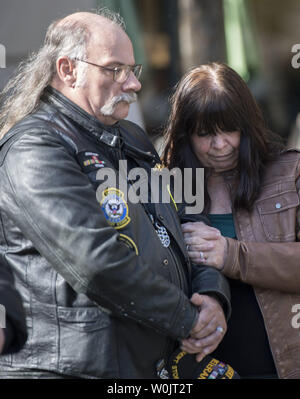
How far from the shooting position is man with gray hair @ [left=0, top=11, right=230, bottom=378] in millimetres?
1811

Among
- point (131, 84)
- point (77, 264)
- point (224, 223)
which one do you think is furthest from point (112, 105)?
point (224, 223)

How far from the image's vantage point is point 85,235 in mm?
1789

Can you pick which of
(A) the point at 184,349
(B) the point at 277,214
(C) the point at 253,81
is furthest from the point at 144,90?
(A) the point at 184,349

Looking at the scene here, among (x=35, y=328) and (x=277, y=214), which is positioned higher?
(x=277, y=214)

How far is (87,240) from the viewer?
1788 millimetres

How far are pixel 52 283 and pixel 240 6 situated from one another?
4.11 meters

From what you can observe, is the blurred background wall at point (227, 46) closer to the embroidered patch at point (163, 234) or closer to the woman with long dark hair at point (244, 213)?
the woman with long dark hair at point (244, 213)

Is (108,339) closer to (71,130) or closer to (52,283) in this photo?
(52,283)

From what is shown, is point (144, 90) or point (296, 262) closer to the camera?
point (296, 262)

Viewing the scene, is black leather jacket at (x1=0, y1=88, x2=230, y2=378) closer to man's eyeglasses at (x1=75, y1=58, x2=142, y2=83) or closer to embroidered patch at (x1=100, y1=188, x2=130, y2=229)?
embroidered patch at (x1=100, y1=188, x2=130, y2=229)

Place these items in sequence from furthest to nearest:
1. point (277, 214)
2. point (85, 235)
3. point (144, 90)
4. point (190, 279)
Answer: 1. point (144, 90)
2. point (277, 214)
3. point (190, 279)
4. point (85, 235)

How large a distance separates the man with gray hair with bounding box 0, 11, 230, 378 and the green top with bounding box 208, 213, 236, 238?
30cm

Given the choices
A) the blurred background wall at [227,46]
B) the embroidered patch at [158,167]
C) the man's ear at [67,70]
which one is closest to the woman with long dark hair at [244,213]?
the embroidered patch at [158,167]

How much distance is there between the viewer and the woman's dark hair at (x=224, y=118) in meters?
2.42
